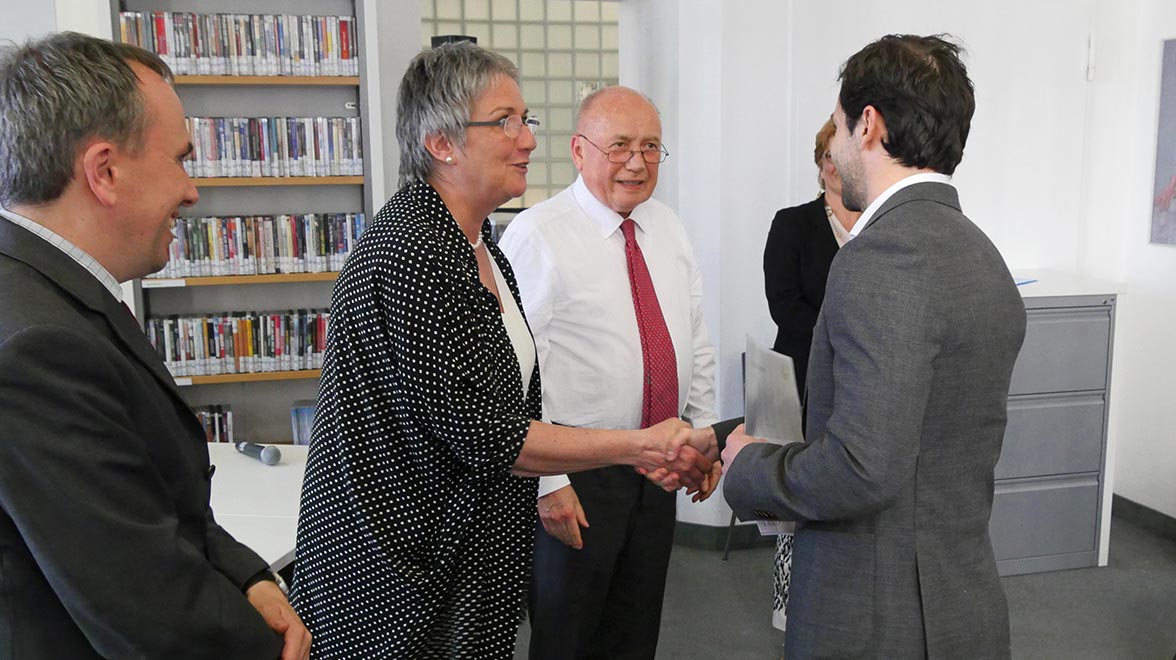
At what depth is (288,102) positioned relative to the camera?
4582 millimetres

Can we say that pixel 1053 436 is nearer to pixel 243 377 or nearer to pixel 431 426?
pixel 431 426

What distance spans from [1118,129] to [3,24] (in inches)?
185

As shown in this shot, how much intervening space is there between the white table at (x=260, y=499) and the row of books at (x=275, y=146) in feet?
5.92

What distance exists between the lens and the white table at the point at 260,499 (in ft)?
7.14

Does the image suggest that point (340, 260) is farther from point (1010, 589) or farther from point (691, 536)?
point (1010, 589)

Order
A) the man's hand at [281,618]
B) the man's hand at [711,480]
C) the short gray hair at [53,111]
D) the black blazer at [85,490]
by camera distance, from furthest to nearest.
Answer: the man's hand at [711,480] < the man's hand at [281,618] < the short gray hair at [53,111] < the black blazer at [85,490]

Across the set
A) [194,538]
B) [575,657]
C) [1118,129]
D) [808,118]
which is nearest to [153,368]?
[194,538]

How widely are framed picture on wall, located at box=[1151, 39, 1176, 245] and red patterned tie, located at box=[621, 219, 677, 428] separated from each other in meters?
3.14

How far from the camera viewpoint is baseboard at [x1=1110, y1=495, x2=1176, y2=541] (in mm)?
4559

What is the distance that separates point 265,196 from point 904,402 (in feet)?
12.5

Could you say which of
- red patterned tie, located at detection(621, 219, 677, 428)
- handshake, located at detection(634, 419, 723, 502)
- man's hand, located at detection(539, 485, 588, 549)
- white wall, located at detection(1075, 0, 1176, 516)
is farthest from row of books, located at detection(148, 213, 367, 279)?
white wall, located at detection(1075, 0, 1176, 516)

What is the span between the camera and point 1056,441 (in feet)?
13.7

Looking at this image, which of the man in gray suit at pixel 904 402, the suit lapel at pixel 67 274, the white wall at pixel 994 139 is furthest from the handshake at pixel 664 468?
the white wall at pixel 994 139

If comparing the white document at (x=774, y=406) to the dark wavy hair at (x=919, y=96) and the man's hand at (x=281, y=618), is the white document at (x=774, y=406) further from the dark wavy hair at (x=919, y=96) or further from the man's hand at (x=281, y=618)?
the man's hand at (x=281, y=618)
